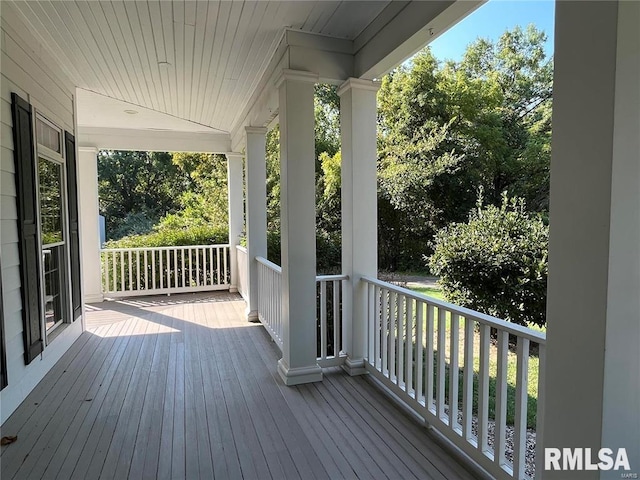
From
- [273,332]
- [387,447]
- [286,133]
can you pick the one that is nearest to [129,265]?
[273,332]

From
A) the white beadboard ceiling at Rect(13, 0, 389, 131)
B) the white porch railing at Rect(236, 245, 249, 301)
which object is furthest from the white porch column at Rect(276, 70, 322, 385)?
the white porch railing at Rect(236, 245, 249, 301)

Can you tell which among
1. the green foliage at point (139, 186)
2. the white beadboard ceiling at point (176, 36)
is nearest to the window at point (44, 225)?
the white beadboard ceiling at point (176, 36)

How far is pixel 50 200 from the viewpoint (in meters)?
3.64

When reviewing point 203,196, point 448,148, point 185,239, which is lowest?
point 185,239

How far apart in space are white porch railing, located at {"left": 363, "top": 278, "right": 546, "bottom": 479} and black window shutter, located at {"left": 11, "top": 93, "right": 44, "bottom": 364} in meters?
2.64

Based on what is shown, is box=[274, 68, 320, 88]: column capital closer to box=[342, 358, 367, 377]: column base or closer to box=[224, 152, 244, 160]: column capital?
box=[342, 358, 367, 377]: column base

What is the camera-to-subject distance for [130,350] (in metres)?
3.93

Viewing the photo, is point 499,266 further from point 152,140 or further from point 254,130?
point 152,140

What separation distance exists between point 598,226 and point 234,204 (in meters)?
6.14

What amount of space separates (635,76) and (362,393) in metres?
2.54

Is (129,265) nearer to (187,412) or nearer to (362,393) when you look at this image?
(187,412)

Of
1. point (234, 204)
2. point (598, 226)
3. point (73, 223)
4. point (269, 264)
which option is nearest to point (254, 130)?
point (269, 264)

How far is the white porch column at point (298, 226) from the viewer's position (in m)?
3.05

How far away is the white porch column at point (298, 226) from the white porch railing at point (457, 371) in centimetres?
51
